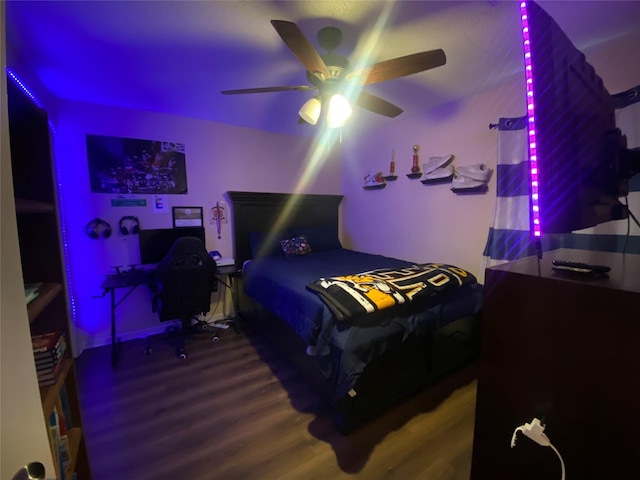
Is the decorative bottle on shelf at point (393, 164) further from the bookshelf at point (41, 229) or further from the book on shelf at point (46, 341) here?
the book on shelf at point (46, 341)

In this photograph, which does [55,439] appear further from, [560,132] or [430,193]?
[430,193]

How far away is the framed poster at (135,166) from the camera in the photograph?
257 cm

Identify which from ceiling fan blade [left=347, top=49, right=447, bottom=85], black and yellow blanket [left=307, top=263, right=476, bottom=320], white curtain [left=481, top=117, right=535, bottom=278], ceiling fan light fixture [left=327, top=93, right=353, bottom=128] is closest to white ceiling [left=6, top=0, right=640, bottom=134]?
ceiling fan blade [left=347, top=49, right=447, bottom=85]

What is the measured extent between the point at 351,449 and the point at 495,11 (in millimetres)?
2548

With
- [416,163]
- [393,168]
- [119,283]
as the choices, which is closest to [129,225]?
[119,283]

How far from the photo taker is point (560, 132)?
0.67m

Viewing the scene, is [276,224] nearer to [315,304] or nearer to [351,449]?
[315,304]

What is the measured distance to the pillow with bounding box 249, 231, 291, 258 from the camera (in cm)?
321

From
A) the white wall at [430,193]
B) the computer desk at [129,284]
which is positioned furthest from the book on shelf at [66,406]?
the white wall at [430,193]

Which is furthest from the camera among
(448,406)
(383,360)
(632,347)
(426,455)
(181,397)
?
(181,397)

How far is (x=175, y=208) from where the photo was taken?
294cm

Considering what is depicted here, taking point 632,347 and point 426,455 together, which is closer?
point 632,347

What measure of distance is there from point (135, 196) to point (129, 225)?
0.99 ft

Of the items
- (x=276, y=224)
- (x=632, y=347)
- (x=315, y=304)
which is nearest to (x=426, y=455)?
(x=315, y=304)
